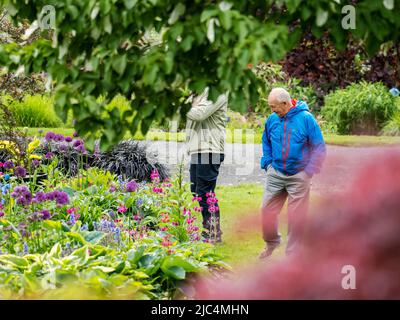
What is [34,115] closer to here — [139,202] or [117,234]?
[139,202]

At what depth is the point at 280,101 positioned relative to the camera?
6.37 m

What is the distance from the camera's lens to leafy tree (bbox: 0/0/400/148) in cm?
278

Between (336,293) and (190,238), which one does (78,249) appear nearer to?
(190,238)

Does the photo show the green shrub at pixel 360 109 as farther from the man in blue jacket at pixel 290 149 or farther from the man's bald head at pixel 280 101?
the man's bald head at pixel 280 101

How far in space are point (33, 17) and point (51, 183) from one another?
12.9 feet

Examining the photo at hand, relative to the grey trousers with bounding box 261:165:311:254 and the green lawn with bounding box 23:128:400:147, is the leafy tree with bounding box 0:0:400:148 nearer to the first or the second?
the grey trousers with bounding box 261:165:311:254

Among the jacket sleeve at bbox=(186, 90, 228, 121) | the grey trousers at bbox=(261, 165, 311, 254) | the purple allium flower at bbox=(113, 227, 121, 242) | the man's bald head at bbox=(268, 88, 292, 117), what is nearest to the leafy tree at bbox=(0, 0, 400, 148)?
the purple allium flower at bbox=(113, 227, 121, 242)

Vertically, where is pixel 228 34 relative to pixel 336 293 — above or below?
above

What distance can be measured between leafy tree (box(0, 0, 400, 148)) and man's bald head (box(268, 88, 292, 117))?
3039 mm

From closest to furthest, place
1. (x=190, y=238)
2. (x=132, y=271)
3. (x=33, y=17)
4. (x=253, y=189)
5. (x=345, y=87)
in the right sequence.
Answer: (x=33, y=17) → (x=132, y=271) → (x=190, y=238) → (x=253, y=189) → (x=345, y=87)

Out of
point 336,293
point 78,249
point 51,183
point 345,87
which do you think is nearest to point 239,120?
point 345,87

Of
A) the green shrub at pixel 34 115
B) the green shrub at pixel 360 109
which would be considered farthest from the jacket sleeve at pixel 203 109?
the green shrub at pixel 360 109

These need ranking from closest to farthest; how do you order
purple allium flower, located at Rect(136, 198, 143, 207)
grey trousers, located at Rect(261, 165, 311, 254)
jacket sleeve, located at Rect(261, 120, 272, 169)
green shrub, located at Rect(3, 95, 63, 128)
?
grey trousers, located at Rect(261, 165, 311, 254), purple allium flower, located at Rect(136, 198, 143, 207), jacket sleeve, located at Rect(261, 120, 272, 169), green shrub, located at Rect(3, 95, 63, 128)

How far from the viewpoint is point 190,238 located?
606 cm
